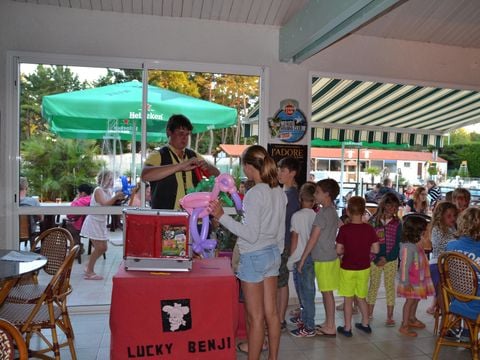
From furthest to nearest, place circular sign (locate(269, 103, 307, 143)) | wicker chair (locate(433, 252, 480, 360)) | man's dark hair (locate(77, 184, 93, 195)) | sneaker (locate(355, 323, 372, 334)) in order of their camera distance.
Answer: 1. circular sign (locate(269, 103, 307, 143))
2. man's dark hair (locate(77, 184, 93, 195))
3. sneaker (locate(355, 323, 372, 334))
4. wicker chair (locate(433, 252, 480, 360))

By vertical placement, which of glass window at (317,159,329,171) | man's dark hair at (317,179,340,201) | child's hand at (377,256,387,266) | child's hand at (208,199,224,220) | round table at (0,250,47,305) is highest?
glass window at (317,159,329,171)

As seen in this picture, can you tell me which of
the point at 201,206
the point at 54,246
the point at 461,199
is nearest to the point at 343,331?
the point at 461,199

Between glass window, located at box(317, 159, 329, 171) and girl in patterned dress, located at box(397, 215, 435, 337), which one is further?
glass window, located at box(317, 159, 329, 171)

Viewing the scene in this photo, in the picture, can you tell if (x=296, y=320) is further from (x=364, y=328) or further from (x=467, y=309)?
(x=467, y=309)

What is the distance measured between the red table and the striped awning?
377 centimetres

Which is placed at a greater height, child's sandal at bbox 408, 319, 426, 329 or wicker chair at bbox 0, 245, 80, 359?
wicker chair at bbox 0, 245, 80, 359

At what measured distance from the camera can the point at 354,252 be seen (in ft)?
10.9

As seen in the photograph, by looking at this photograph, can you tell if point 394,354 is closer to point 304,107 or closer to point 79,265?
point 304,107

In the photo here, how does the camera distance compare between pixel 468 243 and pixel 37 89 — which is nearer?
pixel 468 243

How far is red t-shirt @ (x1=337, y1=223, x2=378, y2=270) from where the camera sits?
10.8ft

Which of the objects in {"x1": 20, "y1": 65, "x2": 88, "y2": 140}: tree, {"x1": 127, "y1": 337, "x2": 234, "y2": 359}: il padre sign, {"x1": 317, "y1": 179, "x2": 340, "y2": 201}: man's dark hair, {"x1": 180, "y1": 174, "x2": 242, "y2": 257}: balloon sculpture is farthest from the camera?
{"x1": 20, "y1": 65, "x2": 88, "y2": 140}: tree

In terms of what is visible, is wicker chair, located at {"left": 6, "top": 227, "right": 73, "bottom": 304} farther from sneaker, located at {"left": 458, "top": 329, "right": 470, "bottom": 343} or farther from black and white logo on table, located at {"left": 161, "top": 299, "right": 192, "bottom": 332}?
sneaker, located at {"left": 458, "top": 329, "right": 470, "bottom": 343}

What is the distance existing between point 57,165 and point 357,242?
277 cm

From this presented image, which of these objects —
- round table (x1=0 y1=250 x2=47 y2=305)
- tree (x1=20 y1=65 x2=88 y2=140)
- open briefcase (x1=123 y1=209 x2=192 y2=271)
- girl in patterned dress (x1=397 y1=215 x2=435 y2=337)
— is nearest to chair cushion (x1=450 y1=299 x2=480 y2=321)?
girl in patterned dress (x1=397 y1=215 x2=435 y2=337)
